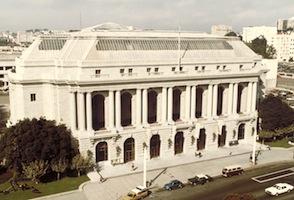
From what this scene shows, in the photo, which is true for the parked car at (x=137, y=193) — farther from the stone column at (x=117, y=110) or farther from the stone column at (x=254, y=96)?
the stone column at (x=254, y=96)

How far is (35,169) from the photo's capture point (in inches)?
2512

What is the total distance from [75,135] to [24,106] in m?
12.6

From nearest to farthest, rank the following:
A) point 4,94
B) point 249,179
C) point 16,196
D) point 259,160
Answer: point 16,196
point 249,179
point 259,160
point 4,94

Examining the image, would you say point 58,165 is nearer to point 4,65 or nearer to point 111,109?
point 111,109

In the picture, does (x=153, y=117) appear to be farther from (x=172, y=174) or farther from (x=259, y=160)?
(x=259, y=160)

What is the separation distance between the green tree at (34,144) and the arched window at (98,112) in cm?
907

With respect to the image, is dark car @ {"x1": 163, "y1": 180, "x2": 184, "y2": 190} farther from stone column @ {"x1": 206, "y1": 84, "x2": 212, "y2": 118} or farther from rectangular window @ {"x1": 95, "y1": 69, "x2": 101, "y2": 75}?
rectangular window @ {"x1": 95, "y1": 69, "x2": 101, "y2": 75}

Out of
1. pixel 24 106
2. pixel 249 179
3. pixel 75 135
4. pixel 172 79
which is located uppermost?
pixel 172 79

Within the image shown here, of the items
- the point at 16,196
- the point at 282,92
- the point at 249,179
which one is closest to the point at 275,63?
the point at 282,92

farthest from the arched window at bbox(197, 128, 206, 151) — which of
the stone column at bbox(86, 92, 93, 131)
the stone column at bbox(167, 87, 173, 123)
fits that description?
the stone column at bbox(86, 92, 93, 131)

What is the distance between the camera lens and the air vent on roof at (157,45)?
77812 mm

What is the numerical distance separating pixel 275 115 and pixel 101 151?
44.4 m

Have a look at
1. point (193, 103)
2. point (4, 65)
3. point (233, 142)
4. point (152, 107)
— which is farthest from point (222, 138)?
point (4, 65)

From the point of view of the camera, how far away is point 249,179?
69.2 m
